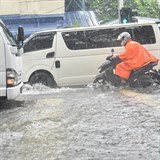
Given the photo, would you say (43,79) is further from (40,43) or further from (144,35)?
(144,35)

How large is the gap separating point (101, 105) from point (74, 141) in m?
2.84

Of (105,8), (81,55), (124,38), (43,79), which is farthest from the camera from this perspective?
(105,8)

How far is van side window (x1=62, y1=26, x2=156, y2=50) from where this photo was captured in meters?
13.3

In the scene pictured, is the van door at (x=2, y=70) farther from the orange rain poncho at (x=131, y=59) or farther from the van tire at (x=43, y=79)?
the van tire at (x=43, y=79)

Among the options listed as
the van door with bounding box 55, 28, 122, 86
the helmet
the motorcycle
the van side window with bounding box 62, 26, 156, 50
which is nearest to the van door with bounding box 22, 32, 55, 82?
the van door with bounding box 55, 28, 122, 86

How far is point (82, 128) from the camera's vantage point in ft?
21.3

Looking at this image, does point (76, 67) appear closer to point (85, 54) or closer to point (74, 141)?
point (85, 54)

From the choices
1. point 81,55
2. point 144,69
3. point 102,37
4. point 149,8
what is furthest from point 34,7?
point 149,8

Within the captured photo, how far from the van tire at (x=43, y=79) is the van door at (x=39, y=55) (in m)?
0.10

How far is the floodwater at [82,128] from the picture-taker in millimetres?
5302

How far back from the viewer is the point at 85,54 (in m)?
13.2

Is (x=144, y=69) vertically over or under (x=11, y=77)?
under

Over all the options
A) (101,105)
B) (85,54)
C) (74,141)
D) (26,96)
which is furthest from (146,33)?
(74,141)

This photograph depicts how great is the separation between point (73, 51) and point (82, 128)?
693 cm
